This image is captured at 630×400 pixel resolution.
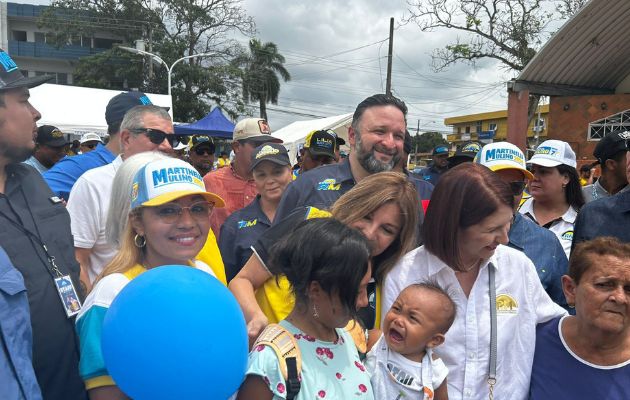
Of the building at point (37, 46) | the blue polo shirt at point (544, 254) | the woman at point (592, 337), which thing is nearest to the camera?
the woman at point (592, 337)

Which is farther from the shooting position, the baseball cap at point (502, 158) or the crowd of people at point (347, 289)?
the baseball cap at point (502, 158)

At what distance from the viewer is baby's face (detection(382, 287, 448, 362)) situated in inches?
82.7

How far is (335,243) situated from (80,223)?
1.95 meters

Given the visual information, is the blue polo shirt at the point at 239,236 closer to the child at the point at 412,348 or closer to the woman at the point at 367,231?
the woman at the point at 367,231

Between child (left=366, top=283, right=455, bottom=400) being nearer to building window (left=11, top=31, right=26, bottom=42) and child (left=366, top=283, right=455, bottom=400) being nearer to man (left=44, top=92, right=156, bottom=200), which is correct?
man (left=44, top=92, right=156, bottom=200)

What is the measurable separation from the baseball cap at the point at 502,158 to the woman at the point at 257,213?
1561 mm

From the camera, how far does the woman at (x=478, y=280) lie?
2.29m

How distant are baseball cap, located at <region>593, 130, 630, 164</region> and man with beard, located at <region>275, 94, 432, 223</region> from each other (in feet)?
8.03

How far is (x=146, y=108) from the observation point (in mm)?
3764

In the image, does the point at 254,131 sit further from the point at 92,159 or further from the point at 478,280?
the point at 478,280

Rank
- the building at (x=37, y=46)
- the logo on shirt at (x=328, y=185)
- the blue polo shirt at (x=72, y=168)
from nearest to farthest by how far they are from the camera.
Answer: the logo on shirt at (x=328, y=185) → the blue polo shirt at (x=72, y=168) → the building at (x=37, y=46)

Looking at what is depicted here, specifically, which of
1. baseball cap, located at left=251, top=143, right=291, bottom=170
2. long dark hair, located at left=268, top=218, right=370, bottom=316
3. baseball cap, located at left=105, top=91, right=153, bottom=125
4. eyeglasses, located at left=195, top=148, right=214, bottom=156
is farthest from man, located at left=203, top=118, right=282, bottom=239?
long dark hair, located at left=268, top=218, right=370, bottom=316

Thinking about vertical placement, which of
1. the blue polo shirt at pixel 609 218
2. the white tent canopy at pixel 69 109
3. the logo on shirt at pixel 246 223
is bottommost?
the logo on shirt at pixel 246 223

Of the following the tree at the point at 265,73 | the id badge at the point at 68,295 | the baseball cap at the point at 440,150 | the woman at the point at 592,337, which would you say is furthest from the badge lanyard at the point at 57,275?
the tree at the point at 265,73
